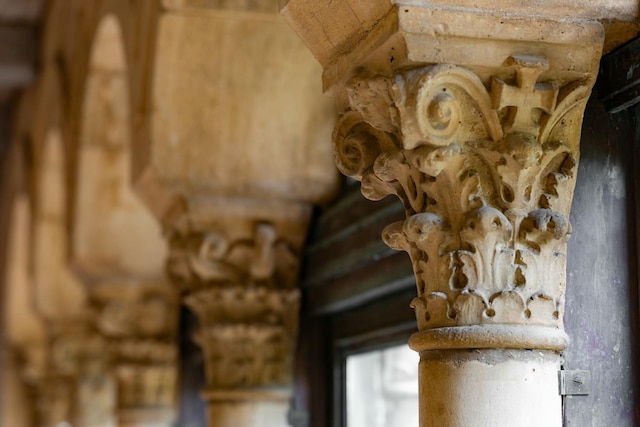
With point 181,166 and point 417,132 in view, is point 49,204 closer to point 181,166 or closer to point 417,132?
point 181,166

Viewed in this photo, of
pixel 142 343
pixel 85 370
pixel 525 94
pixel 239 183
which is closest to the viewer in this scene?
pixel 525 94

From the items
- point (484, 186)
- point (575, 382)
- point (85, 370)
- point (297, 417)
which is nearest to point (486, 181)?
point (484, 186)

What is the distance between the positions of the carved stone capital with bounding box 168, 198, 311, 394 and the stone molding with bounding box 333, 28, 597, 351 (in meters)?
2.38

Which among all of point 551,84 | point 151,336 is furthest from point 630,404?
point 151,336

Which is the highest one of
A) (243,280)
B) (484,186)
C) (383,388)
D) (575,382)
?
(243,280)

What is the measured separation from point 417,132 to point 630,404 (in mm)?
894

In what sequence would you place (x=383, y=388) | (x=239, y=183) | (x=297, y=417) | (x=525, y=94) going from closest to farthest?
(x=525, y=94)
(x=383, y=388)
(x=239, y=183)
(x=297, y=417)

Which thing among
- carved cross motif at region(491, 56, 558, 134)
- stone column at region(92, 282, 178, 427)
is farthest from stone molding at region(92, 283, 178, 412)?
carved cross motif at region(491, 56, 558, 134)

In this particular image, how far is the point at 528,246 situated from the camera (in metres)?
2.81

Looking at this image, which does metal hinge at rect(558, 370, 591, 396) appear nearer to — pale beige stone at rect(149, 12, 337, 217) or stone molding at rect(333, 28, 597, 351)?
stone molding at rect(333, 28, 597, 351)

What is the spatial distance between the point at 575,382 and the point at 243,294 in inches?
98.1

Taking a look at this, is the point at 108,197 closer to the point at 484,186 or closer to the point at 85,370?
the point at 85,370

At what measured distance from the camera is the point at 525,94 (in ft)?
9.17

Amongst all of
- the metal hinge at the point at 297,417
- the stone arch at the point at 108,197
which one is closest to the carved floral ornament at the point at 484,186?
the metal hinge at the point at 297,417
